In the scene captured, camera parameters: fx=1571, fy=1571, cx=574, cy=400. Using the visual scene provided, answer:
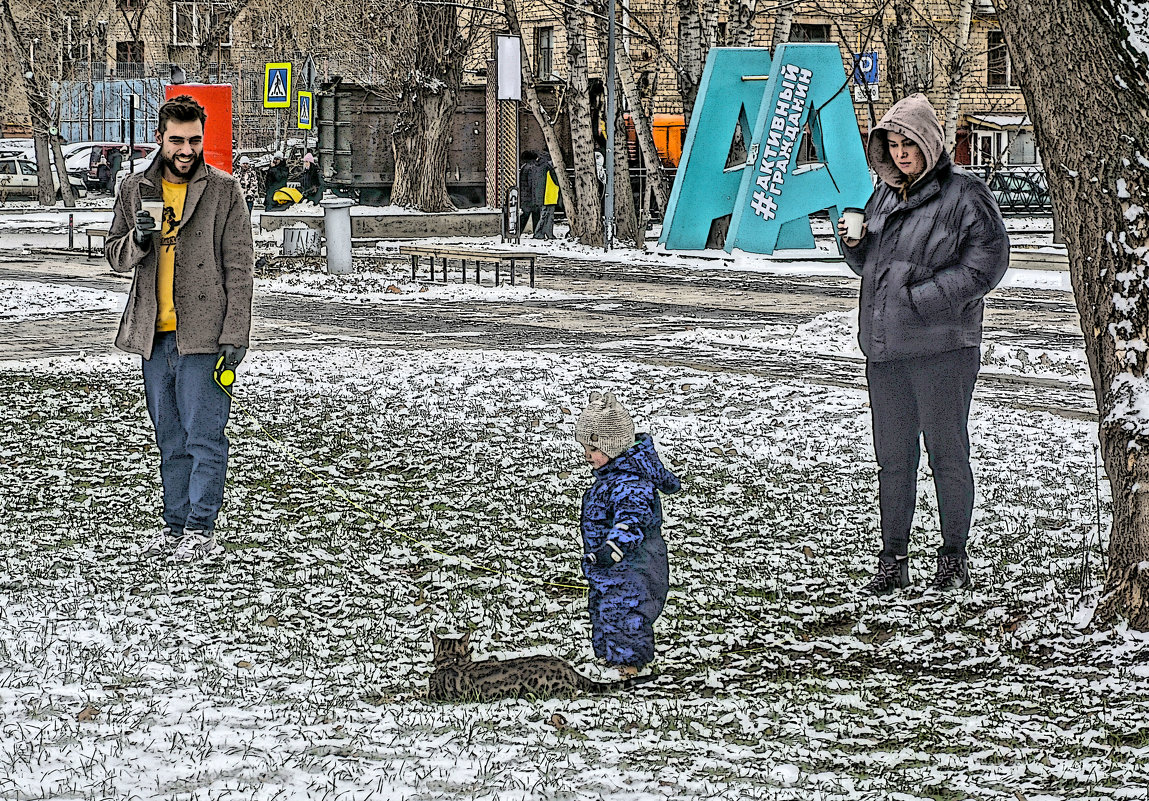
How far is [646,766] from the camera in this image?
402 cm

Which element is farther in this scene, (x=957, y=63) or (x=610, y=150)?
(x=957, y=63)

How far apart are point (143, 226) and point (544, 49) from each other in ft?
150

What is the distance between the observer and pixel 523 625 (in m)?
5.41

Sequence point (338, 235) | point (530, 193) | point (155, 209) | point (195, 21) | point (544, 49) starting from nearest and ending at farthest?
point (155, 209), point (338, 235), point (530, 193), point (195, 21), point (544, 49)

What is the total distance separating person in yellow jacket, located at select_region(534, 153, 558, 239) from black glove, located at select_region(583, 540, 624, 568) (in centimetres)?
2443

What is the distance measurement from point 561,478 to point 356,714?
3.59 m

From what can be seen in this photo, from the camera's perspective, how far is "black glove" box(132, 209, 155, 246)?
595 centimetres

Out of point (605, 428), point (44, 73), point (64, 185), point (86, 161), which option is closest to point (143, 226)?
point (605, 428)

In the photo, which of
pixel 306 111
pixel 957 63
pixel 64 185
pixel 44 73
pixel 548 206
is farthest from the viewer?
pixel 44 73

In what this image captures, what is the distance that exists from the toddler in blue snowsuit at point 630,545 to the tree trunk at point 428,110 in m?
29.6

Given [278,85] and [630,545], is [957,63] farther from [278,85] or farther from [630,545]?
[630,545]

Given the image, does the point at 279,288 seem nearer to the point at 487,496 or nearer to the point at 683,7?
the point at 683,7

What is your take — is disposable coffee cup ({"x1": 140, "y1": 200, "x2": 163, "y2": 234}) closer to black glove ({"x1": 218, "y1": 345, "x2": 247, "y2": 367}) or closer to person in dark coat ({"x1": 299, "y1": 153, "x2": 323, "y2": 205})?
black glove ({"x1": 218, "y1": 345, "x2": 247, "y2": 367})

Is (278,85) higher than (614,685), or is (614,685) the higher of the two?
(278,85)
